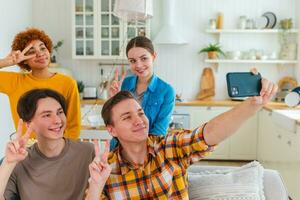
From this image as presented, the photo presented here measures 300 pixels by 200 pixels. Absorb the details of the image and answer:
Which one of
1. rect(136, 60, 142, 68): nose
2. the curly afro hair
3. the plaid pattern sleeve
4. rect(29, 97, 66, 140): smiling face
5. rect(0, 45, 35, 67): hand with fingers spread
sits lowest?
the plaid pattern sleeve

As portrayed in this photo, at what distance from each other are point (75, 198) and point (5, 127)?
10.2ft

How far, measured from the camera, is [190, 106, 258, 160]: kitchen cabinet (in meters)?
4.62

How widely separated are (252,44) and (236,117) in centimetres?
401

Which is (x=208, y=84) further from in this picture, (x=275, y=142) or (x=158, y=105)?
(x=158, y=105)

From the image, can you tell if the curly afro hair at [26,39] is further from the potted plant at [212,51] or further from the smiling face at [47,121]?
the potted plant at [212,51]

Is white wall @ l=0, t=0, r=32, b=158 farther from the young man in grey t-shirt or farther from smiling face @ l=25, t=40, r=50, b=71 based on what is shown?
the young man in grey t-shirt

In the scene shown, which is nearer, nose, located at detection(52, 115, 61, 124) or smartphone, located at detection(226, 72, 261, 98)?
smartphone, located at detection(226, 72, 261, 98)

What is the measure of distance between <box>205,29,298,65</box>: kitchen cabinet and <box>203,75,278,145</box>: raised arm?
12.1 feet

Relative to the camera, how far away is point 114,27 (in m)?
4.86

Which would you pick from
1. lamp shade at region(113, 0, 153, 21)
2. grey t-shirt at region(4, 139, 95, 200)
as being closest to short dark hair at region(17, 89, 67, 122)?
grey t-shirt at region(4, 139, 95, 200)

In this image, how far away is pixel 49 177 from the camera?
5.06 ft

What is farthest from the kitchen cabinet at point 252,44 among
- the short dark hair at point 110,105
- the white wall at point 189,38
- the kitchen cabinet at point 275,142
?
the short dark hair at point 110,105

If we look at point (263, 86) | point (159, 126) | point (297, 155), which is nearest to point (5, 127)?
point (159, 126)

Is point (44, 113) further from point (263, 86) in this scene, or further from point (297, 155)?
point (297, 155)
